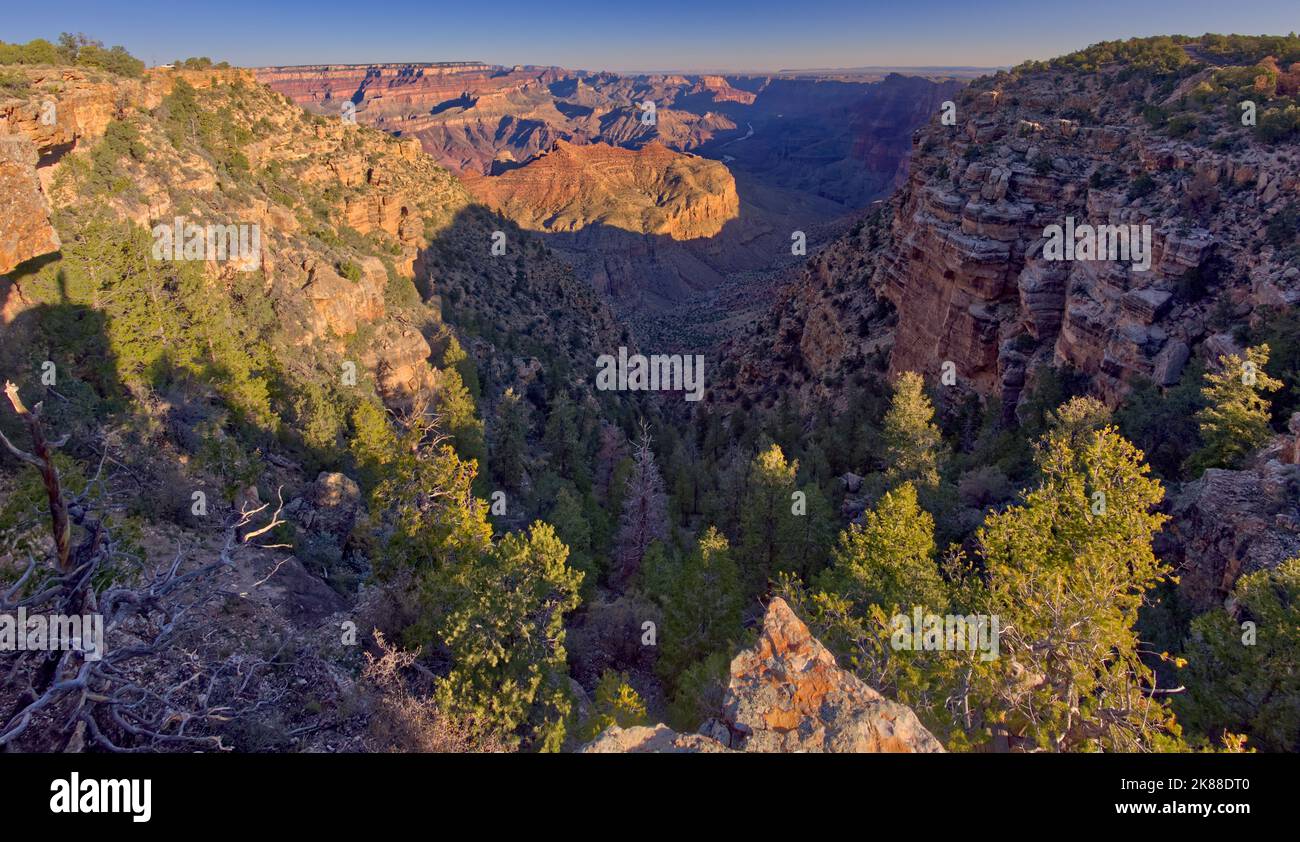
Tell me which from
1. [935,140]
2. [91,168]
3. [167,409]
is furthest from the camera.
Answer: [935,140]

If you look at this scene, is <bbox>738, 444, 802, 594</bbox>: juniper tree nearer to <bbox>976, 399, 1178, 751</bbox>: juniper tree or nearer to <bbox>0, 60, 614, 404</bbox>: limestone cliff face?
<bbox>976, 399, 1178, 751</bbox>: juniper tree

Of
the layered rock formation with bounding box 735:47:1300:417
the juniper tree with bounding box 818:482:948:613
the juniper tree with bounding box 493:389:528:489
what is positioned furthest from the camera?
the juniper tree with bounding box 493:389:528:489

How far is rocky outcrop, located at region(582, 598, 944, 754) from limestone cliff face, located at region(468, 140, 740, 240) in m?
156

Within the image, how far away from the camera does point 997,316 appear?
46.6 m

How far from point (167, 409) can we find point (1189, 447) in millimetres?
39127

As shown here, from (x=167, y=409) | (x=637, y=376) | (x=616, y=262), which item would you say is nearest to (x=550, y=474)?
(x=167, y=409)

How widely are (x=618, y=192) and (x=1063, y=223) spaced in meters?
144

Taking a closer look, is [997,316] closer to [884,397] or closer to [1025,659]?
[884,397]

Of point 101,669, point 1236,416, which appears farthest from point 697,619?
point 1236,416

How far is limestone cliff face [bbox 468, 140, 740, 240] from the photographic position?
16438 cm

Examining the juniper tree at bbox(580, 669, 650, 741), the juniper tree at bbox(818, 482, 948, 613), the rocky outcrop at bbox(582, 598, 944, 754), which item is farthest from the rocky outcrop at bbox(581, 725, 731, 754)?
the juniper tree at bbox(818, 482, 948, 613)

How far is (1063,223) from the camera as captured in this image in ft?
144

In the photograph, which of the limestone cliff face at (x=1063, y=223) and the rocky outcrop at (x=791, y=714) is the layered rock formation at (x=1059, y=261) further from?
the rocky outcrop at (x=791, y=714)
